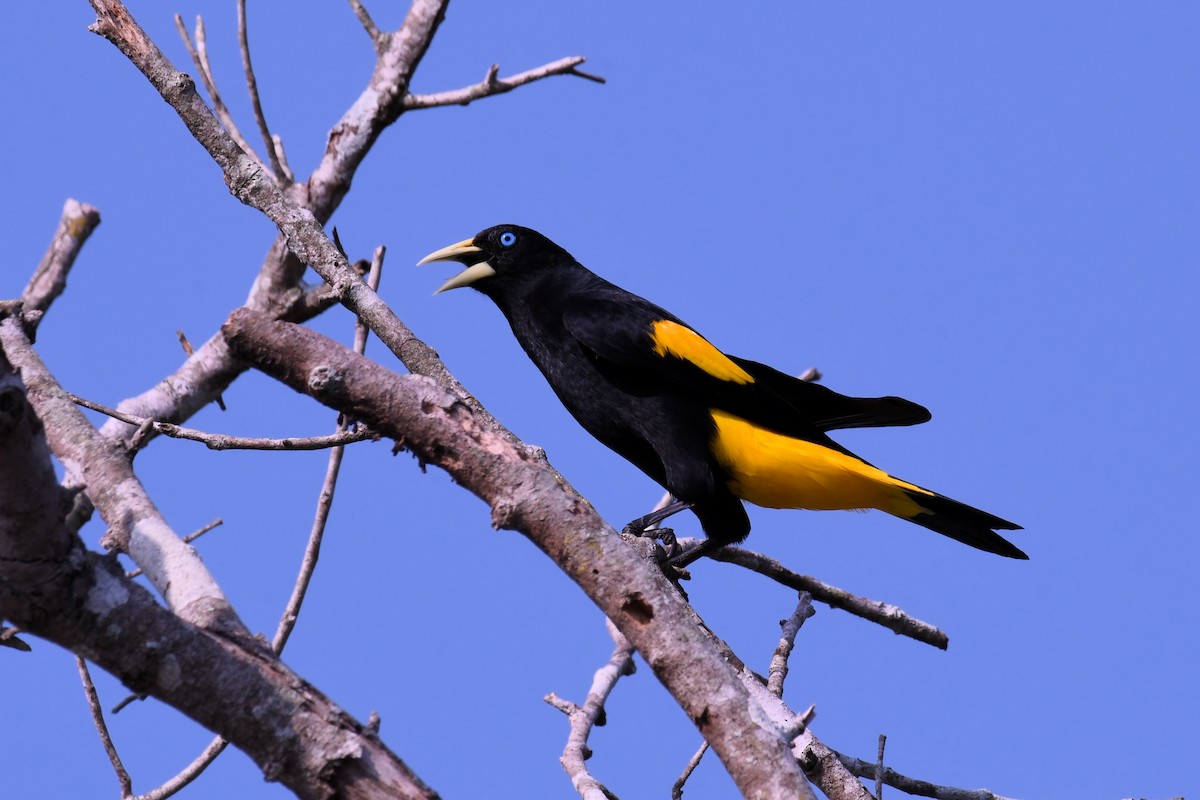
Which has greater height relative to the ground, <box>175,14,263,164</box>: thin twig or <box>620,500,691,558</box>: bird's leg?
<box>175,14,263,164</box>: thin twig

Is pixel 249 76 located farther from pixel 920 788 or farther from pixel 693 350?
pixel 920 788

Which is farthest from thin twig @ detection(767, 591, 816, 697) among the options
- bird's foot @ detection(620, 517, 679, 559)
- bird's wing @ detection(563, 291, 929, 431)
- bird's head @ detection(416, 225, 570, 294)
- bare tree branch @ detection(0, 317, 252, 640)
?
bird's head @ detection(416, 225, 570, 294)

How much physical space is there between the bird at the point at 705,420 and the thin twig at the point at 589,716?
93 centimetres

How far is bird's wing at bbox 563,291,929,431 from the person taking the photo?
5.42 metres

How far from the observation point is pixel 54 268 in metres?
5.68

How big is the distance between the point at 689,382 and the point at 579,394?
531mm

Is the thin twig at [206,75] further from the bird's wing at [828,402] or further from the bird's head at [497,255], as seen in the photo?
the bird's wing at [828,402]

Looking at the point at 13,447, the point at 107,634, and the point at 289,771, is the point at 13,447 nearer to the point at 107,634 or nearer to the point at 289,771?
the point at 107,634

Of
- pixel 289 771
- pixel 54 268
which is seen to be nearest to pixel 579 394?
pixel 54 268

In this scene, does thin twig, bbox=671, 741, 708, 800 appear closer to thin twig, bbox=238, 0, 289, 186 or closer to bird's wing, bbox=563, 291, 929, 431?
bird's wing, bbox=563, 291, 929, 431

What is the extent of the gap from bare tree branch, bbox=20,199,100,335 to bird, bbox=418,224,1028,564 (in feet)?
7.26

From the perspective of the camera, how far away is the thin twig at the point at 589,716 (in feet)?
11.4

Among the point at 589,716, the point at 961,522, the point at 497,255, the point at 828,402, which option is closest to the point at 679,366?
the point at 828,402

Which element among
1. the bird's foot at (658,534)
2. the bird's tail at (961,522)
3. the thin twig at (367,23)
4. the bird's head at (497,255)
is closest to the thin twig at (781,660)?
the bird's foot at (658,534)
